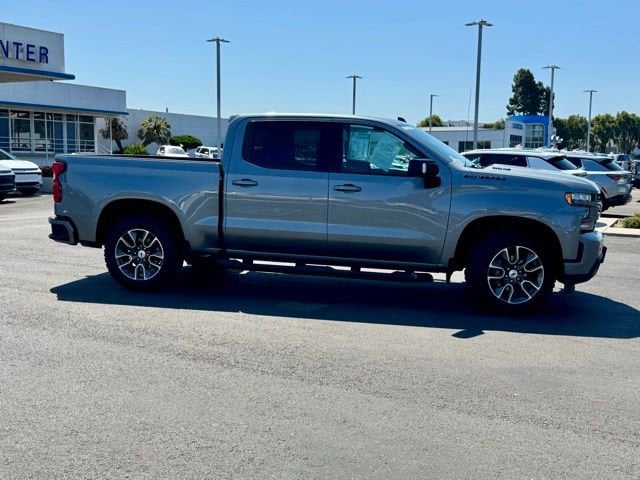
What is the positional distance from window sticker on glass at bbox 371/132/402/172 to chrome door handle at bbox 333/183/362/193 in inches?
13.9

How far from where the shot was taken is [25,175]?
77.0 feet

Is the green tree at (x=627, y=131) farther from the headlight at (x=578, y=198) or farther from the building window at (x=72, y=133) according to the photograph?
the headlight at (x=578, y=198)

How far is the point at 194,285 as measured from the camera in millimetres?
8812

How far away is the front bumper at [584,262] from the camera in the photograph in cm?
729

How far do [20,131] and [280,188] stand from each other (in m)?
36.2

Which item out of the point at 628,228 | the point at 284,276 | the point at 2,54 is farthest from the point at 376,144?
the point at 2,54

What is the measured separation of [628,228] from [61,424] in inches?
559

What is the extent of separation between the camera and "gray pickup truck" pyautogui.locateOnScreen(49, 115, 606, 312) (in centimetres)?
740

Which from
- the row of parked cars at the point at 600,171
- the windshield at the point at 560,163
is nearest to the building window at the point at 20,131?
the row of parked cars at the point at 600,171

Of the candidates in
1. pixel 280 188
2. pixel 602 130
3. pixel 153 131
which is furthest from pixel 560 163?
pixel 602 130

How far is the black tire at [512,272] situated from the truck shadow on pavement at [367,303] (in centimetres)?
19

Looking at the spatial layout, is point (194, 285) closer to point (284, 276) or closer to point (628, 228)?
point (284, 276)

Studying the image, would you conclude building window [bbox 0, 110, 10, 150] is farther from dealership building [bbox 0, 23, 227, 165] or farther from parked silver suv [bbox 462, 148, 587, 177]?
parked silver suv [bbox 462, 148, 587, 177]

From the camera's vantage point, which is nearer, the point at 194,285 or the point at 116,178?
the point at 116,178
